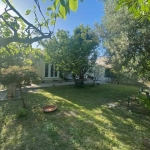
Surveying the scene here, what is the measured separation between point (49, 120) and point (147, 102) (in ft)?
15.8

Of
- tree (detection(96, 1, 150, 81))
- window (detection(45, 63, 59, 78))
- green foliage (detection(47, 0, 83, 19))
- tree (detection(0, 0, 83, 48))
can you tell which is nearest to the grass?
tree (detection(96, 1, 150, 81))

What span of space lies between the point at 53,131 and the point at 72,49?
1078cm

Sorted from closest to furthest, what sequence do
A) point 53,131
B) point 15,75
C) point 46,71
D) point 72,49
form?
1. point 53,131
2. point 15,75
3. point 72,49
4. point 46,71

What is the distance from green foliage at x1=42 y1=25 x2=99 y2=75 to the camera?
15.3 metres

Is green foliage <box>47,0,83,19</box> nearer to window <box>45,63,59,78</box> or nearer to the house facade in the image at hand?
the house facade

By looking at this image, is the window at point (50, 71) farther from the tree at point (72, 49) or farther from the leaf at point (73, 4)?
the leaf at point (73, 4)

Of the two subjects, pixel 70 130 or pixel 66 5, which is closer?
pixel 66 5

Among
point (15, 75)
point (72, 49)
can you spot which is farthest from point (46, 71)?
point (15, 75)

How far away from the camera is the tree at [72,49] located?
15.3 meters

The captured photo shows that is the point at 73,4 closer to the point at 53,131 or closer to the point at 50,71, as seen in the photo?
the point at 53,131

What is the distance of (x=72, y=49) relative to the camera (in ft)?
50.2

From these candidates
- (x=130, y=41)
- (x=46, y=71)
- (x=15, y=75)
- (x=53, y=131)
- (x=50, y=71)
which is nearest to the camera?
(x=53, y=131)

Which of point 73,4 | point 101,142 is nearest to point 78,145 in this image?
point 101,142

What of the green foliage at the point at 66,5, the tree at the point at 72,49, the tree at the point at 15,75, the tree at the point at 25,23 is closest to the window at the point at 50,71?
the tree at the point at 72,49
